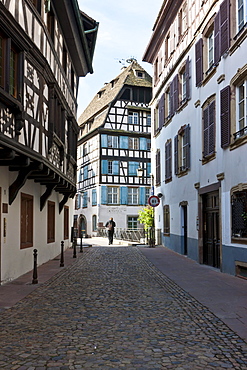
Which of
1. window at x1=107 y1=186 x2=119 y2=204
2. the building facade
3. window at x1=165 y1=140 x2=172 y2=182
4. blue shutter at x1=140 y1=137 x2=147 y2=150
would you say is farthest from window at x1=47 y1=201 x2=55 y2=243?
blue shutter at x1=140 y1=137 x2=147 y2=150

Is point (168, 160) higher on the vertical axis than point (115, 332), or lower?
higher

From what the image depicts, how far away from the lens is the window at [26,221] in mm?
12594

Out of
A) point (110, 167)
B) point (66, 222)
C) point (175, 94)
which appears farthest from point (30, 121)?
point (110, 167)

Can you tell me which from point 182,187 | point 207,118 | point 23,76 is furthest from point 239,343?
point 182,187

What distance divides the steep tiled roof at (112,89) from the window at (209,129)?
26698 mm

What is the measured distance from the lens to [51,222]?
17.6 metres

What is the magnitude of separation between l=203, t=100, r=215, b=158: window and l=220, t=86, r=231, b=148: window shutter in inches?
43.2

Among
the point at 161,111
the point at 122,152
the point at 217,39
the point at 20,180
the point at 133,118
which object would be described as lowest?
the point at 20,180

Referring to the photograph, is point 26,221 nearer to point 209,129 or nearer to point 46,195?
point 46,195

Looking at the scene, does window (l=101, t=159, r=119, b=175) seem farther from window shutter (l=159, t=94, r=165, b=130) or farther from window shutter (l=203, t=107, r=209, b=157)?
window shutter (l=203, t=107, r=209, b=157)

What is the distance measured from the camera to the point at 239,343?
217 inches

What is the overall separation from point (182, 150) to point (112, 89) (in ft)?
85.5

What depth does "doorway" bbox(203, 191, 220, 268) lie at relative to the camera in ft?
45.9

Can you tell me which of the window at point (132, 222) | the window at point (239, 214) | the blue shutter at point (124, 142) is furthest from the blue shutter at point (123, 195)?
the window at point (239, 214)
